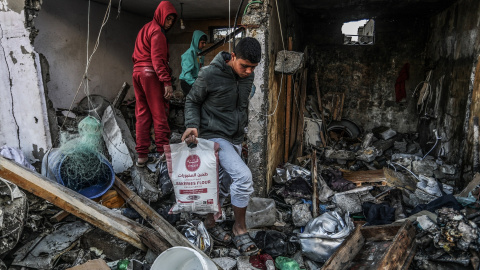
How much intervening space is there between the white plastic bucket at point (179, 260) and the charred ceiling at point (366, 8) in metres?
5.21

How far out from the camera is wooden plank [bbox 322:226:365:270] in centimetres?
242

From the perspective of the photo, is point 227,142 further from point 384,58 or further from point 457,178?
point 384,58

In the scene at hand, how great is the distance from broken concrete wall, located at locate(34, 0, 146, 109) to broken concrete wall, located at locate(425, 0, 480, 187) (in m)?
6.88

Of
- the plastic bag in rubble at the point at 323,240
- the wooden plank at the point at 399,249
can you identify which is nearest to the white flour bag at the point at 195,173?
the plastic bag in rubble at the point at 323,240

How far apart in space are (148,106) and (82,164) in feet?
3.66

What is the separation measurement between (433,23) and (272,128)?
18.1 feet

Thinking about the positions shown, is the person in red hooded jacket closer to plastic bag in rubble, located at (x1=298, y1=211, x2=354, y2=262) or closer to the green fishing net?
the green fishing net

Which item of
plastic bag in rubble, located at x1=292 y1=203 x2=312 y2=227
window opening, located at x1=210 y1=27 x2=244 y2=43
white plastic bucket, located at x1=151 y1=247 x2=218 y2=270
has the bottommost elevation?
plastic bag in rubble, located at x1=292 y1=203 x2=312 y2=227

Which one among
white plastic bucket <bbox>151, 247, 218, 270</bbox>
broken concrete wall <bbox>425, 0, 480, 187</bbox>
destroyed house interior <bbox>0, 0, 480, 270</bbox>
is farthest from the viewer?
broken concrete wall <bbox>425, 0, 480, 187</bbox>

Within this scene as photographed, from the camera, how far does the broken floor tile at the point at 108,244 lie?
293 centimetres

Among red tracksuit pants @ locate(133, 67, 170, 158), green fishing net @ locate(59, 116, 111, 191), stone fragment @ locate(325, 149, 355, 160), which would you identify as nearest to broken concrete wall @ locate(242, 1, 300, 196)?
red tracksuit pants @ locate(133, 67, 170, 158)

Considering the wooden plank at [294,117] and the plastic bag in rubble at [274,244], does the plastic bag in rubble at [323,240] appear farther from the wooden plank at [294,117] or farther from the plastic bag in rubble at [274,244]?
the wooden plank at [294,117]

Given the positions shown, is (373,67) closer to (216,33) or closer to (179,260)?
(216,33)

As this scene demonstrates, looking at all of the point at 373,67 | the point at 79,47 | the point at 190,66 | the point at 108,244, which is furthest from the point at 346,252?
the point at 373,67
